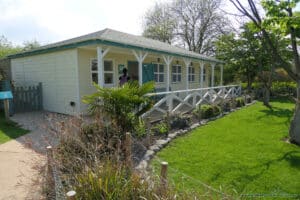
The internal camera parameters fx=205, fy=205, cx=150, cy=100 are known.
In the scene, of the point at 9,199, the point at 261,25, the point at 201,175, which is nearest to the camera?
the point at 9,199

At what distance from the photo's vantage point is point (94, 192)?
2.13 metres

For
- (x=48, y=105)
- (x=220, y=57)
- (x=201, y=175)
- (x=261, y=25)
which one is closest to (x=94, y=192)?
(x=201, y=175)

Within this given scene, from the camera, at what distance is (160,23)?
28.7 m

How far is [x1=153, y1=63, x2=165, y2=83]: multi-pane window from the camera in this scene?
13.1 m

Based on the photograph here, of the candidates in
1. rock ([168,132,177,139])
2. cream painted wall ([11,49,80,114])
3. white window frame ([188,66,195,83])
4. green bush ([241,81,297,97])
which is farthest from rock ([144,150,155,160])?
green bush ([241,81,297,97])

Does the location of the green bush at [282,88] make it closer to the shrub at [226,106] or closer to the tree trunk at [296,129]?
the shrub at [226,106]

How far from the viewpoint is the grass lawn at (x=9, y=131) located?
5864 millimetres

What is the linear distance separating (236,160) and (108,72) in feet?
24.0

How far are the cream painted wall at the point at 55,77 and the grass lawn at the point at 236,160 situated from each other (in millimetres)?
4941

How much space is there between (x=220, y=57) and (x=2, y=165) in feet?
57.5

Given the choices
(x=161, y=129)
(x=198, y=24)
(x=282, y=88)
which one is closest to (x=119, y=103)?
(x=161, y=129)

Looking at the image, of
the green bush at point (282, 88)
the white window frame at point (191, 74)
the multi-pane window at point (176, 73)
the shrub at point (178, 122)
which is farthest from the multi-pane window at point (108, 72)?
the green bush at point (282, 88)

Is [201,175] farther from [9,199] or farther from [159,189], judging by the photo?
[9,199]

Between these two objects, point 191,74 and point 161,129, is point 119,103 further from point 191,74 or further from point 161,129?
point 191,74
